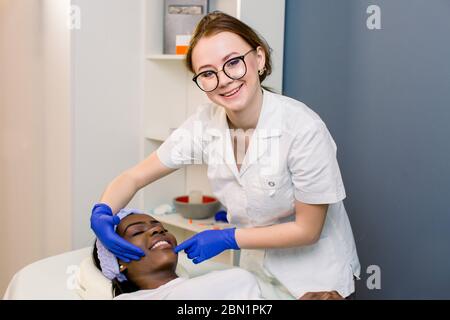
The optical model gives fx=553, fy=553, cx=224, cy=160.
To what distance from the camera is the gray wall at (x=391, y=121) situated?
176 centimetres

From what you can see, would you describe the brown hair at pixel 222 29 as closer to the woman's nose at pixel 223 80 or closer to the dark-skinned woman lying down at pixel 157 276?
the woman's nose at pixel 223 80

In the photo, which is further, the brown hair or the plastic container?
the plastic container

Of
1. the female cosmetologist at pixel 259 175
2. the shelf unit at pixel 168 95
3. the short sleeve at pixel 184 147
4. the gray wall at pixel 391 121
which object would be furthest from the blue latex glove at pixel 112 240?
the gray wall at pixel 391 121

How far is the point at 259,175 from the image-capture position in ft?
4.88

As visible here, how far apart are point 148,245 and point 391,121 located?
92cm

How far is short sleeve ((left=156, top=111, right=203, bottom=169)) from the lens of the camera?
163cm

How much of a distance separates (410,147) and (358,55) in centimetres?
38

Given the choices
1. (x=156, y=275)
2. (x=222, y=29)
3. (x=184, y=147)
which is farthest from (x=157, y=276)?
(x=222, y=29)

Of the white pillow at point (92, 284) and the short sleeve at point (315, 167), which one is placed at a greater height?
the short sleeve at point (315, 167)

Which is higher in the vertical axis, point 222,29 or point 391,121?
point 222,29

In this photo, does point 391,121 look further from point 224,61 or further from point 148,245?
point 148,245

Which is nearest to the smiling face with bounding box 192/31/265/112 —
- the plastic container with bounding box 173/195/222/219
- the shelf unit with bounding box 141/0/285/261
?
the shelf unit with bounding box 141/0/285/261

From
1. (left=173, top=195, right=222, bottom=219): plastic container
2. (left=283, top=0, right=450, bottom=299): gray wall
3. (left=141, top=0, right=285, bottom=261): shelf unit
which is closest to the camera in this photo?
(left=283, top=0, right=450, bottom=299): gray wall

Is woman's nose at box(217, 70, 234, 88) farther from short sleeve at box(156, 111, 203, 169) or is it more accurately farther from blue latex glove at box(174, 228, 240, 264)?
blue latex glove at box(174, 228, 240, 264)
